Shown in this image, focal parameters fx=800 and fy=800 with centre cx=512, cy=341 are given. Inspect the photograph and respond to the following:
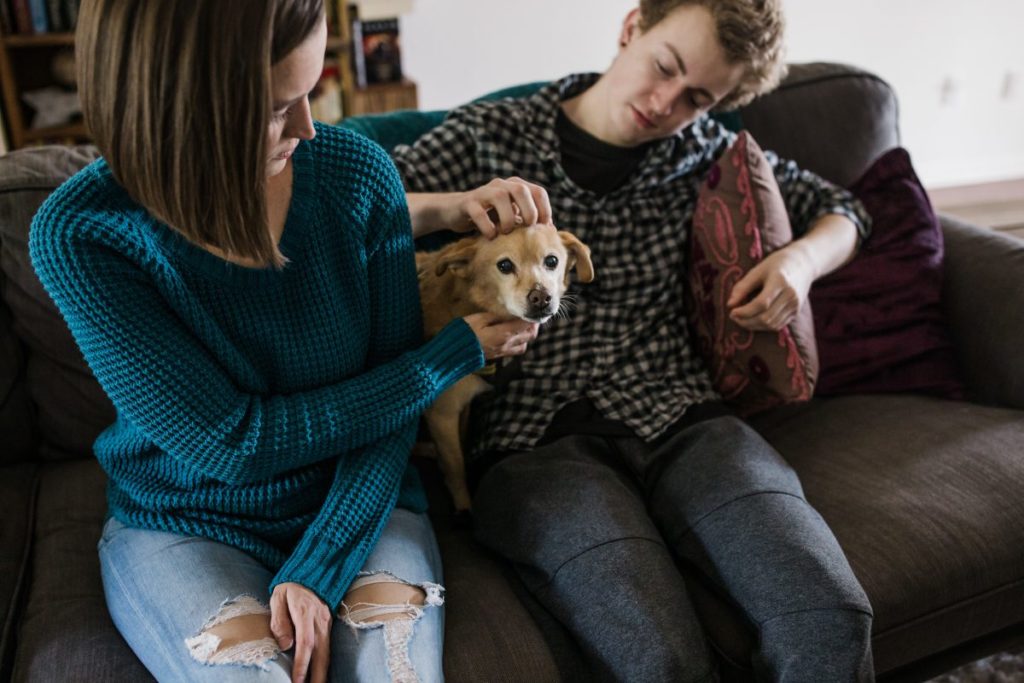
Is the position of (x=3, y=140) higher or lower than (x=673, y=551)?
higher

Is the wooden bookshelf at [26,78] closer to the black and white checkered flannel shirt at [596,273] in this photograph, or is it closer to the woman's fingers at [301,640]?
the black and white checkered flannel shirt at [596,273]

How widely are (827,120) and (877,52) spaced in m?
1.82

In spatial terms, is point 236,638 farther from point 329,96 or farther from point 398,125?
point 329,96

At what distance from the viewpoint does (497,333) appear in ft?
3.93

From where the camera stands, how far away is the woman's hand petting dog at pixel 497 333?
1.19 m

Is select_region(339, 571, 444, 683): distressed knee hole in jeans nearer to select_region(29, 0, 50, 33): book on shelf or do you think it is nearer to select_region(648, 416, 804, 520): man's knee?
select_region(648, 416, 804, 520): man's knee

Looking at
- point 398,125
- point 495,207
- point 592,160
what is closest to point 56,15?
point 398,125

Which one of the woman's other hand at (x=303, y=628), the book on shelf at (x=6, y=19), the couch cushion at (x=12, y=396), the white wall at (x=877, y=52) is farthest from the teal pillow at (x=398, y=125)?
the book on shelf at (x=6, y=19)

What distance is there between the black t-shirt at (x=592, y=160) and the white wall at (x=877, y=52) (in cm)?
175

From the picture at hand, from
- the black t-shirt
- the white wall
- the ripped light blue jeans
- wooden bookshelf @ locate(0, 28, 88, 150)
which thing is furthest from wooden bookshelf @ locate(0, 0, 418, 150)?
the ripped light blue jeans

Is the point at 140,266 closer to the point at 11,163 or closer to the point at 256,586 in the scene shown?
the point at 256,586

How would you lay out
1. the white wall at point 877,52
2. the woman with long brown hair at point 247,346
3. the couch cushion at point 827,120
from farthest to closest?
1. the white wall at point 877,52
2. the couch cushion at point 827,120
3. the woman with long brown hair at point 247,346

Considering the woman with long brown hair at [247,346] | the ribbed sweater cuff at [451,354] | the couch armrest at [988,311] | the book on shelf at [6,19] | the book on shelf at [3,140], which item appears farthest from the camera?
the book on shelf at [3,140]

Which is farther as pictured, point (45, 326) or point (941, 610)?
point (45, 326)
